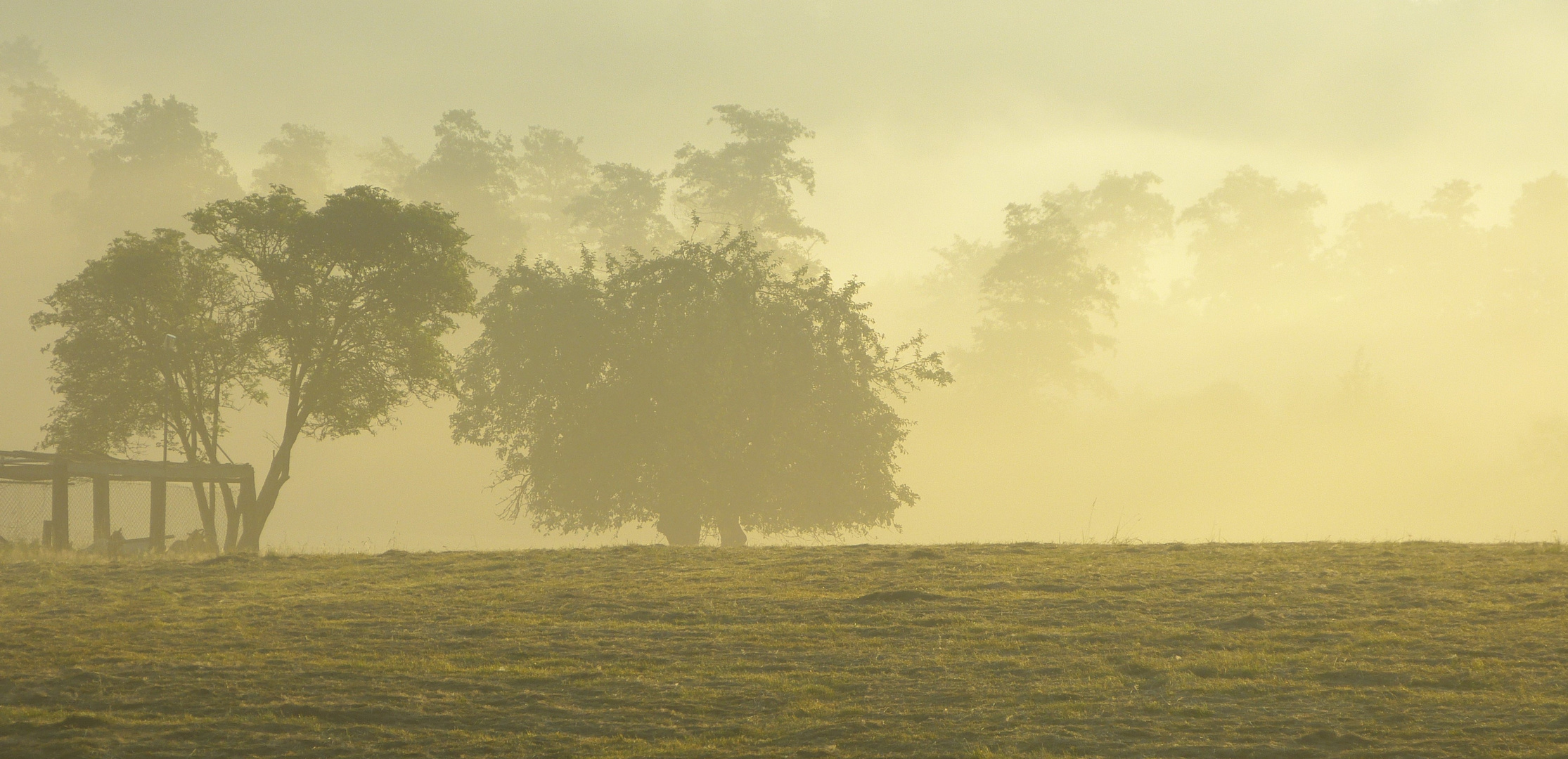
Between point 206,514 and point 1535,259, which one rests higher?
point 1535,259

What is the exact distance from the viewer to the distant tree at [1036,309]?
8194cm

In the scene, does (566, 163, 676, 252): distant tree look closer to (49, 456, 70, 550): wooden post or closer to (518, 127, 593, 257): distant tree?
(518, 127, 593, 257): distant tree

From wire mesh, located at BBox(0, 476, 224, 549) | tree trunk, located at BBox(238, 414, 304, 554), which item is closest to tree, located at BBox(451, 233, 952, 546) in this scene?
tree trunk, located at BBox(238, 414, 304, 554)

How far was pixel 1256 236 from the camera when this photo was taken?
5369 inches

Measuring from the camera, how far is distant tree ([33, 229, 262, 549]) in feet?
92.8

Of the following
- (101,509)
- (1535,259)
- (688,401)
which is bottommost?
(101,509)

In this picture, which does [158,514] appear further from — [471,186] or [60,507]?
[471,186]

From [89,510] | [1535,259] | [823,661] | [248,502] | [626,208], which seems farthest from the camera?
[1535,259]

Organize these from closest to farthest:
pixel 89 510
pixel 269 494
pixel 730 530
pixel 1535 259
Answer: pixel 269 494 < pixel 730 530 < pixel 89 510 < pixel 1535 259

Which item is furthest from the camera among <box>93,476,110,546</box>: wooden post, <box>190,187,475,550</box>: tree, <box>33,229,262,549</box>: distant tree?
<box>190,187,475,550</box>: tree

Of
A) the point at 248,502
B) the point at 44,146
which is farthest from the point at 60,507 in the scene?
the point at 44,146

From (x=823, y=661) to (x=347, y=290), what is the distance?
69.9 feet

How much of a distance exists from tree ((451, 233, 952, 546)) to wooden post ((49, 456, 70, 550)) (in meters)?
10.8

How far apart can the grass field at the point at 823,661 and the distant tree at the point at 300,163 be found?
10605cm
